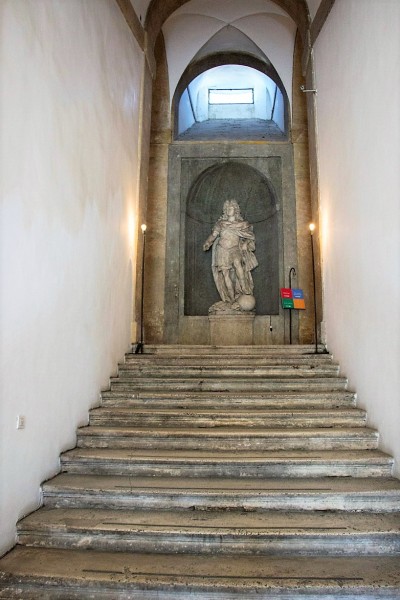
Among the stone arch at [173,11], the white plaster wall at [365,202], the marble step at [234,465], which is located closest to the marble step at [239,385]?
the white plaster wall at [365,202]

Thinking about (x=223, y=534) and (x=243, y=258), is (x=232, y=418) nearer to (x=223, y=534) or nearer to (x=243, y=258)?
(x=223, y=534)

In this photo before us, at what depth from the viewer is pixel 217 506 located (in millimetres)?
3527

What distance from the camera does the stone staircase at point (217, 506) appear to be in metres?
2.79

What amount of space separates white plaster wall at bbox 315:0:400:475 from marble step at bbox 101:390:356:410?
0.30 meters

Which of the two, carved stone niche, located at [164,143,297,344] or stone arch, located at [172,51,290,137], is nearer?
carved stone niche, located at [164,143,297,344]

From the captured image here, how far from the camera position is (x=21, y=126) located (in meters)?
3.53

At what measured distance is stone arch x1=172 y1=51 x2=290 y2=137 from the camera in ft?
35.3

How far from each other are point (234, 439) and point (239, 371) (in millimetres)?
1523

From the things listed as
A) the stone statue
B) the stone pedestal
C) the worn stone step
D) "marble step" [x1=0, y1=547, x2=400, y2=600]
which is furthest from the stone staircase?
the stone statue

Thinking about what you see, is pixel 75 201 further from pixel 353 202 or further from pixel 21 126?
pixel 353 202

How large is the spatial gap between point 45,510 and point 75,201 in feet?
9.45

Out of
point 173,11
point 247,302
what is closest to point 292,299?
point 247,302

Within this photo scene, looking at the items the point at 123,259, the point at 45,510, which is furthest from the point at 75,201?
the point at 45,510

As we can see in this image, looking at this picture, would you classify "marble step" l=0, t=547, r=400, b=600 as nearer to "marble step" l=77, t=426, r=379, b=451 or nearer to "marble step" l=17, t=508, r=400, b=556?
"marble step" l=17, t=508, r=400, b=556
